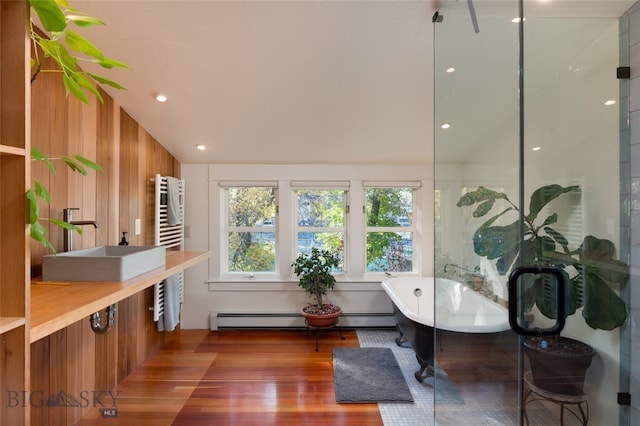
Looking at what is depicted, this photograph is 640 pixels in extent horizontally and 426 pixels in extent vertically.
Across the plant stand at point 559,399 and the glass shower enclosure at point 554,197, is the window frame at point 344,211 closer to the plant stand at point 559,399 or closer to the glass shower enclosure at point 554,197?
the glass shower enclosure at point 554,197

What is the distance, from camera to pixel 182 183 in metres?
3.20

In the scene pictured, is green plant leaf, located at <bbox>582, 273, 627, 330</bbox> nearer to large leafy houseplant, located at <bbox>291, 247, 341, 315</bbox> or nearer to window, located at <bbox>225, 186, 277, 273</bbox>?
large leafy houseplant, located at <bbox>291, 247, 341, 315</bbox>

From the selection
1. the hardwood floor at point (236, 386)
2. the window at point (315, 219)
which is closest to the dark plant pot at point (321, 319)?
the hardwood floor at point (236, 386)

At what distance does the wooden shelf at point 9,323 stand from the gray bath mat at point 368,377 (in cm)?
190

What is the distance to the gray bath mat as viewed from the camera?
2.16 meters

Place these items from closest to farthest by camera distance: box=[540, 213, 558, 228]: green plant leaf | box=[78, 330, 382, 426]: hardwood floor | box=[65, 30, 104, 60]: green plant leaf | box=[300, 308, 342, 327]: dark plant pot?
1. box=[65, 30, 104, 60]: green plant leaf
2. box=[540, 213, 558, 228]: green plant leaf
3. box=[78, 330, 382, 426]: hardwood floor
4. box=[300, 308, 342, 327]: dark plant pot

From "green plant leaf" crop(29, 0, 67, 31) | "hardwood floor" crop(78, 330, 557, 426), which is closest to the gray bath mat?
"hardwood floor" crop(78, 330, 557, 426)

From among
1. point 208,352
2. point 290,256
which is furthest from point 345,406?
point 290,256

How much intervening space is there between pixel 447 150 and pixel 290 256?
212cm

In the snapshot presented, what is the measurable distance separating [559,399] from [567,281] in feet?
1.96

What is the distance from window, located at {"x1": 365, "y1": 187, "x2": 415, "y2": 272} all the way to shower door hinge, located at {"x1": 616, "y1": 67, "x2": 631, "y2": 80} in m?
2.19

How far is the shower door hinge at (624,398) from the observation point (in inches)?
56.4

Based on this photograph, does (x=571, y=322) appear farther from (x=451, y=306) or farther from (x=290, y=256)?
(x=290, y=256)

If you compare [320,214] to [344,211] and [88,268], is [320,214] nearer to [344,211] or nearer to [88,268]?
[344,211]
